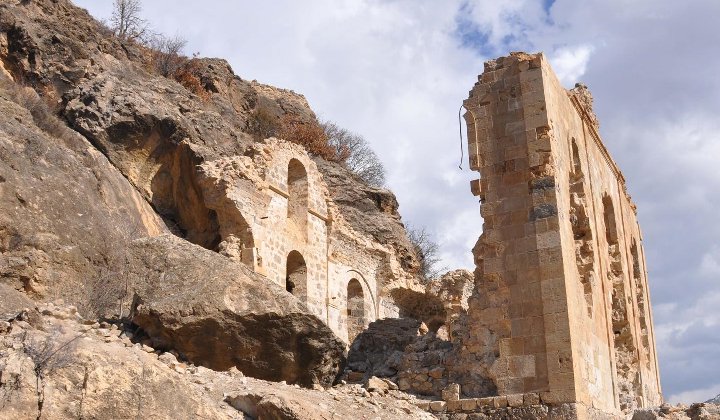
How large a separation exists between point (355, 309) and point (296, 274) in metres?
2.50

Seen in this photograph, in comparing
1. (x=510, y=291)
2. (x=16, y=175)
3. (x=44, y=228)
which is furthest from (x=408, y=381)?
(x=16, y=175)

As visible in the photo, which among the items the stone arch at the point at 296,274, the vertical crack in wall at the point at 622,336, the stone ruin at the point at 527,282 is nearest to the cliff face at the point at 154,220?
the stone arch at the point at 296,274

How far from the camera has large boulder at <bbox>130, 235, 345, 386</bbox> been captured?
28.1ft

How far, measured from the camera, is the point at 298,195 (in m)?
19.3

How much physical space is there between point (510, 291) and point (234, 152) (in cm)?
1131

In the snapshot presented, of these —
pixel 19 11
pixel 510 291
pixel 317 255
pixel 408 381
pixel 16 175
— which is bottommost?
pixel 408 381

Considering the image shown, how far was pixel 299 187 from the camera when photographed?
19391 millimetres

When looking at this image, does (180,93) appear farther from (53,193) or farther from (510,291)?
(510,291)

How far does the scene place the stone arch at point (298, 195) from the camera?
18.9m

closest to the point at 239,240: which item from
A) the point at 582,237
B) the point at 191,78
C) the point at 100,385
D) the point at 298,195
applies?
the point at 298,195

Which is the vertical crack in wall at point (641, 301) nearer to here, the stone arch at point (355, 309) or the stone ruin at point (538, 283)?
the stone ruin at point (538, 283)

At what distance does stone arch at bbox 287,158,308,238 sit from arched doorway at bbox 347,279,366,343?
8.20 ft

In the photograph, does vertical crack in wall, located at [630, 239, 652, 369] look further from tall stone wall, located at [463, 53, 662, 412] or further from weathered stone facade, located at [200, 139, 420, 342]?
weathered stone facade, located at [200, 139, 420, 342]

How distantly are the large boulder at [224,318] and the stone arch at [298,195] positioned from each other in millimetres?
9168
